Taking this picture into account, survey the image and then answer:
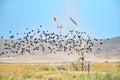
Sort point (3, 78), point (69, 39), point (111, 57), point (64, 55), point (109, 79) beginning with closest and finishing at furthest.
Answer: point (109, 79)
point (3, 78)
point (69, 39)
point (111, 57)
point (64, 55)

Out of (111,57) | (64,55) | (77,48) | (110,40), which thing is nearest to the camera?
(77,48)

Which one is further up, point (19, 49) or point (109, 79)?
point (19, 49)

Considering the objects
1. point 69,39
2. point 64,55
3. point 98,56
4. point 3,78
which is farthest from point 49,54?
point 3,78

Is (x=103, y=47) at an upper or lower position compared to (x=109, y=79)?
upper

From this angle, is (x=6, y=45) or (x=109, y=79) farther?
(x=6, y=45)

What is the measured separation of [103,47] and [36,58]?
23.1 m

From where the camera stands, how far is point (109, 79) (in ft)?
38.6

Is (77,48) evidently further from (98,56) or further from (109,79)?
(98,56)

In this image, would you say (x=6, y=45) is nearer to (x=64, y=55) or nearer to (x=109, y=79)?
(x=64, y=55)

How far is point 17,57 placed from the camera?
4493 inches

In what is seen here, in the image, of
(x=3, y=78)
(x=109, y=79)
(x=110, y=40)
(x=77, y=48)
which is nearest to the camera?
(x=109, y=79)

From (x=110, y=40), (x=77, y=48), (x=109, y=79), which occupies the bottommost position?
(x=109, y=79)

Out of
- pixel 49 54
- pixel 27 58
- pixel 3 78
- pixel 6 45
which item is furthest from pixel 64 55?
pixel 3 78

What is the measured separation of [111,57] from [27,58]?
1019 inches
